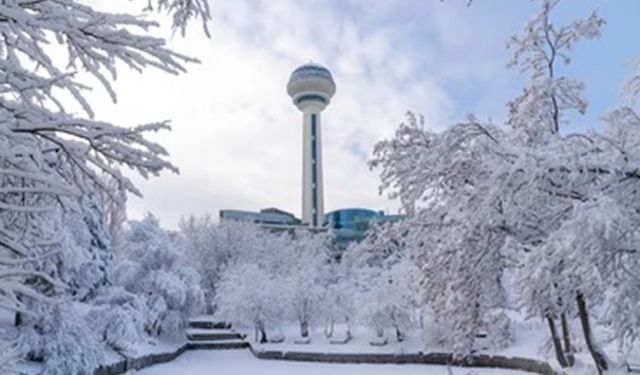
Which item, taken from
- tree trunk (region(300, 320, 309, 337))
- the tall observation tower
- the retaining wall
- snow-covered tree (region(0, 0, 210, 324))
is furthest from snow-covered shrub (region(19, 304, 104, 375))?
the tall observation tower

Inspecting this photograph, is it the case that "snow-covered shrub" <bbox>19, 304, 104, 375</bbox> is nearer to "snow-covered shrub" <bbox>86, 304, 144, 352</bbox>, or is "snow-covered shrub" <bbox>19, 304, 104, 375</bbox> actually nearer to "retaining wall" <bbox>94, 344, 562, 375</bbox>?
"retaining wall" <bbox>94, 344, 562, 375</bbox>

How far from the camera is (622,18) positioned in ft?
15.2

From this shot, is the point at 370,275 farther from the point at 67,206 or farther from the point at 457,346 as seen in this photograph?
the point at 67,206

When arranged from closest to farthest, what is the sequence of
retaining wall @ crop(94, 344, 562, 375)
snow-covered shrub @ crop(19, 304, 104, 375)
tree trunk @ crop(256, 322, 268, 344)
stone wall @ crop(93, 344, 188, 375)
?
snow-covered shrub @ crop(19, 304, 104, 375)
stone wall @ crop(93, 344, 188, 375)
retaining wall @ crop(94, 344, 562, 375)
tree trunk @ crop(256, 322, 268, 344)

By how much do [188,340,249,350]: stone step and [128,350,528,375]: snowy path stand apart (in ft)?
7.21

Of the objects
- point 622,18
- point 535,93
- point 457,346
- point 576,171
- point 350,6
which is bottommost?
point 457,346

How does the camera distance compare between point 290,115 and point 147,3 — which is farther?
point 290,115

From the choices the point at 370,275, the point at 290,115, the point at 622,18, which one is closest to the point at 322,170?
the point at 290,115

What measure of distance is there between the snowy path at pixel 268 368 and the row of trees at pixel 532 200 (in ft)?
38.0

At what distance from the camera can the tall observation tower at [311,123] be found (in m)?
85.6

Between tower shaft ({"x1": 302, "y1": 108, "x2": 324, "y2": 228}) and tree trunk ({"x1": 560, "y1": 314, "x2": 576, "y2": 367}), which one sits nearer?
tree trunk ({"x1": 560, "y1": 314, "x2": 576, "y2": 367})

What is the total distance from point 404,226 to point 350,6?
6.82m

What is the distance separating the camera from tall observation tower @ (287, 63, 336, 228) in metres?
85.6

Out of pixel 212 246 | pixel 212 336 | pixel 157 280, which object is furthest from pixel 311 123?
pixel 157 280
